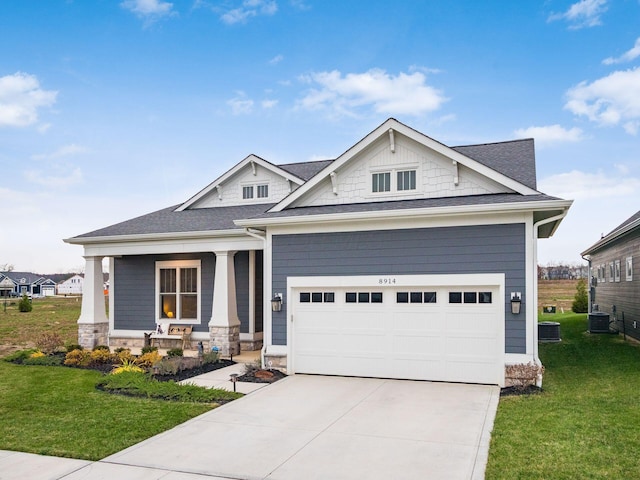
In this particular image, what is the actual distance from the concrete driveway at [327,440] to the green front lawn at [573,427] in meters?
0.29

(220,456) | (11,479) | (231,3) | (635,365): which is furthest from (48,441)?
(231,3)

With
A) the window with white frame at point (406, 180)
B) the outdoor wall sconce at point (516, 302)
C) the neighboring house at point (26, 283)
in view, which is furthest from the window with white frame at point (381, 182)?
the neighboring house at point (26, 283)

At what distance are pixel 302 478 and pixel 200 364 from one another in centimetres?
747

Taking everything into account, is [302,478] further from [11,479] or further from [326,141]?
[326,141]

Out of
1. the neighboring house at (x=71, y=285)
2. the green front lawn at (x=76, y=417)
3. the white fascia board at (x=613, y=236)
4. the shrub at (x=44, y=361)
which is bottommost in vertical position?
the neighboring house at (x=71, y=285)

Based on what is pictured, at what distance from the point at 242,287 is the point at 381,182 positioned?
563 cm

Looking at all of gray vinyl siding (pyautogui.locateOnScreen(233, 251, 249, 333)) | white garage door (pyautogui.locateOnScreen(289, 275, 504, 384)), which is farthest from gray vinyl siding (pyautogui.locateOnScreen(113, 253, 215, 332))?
white garage door (pyautogui.locateOnScreen(289, 275, 504, 384))

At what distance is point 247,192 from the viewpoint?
55.5ft

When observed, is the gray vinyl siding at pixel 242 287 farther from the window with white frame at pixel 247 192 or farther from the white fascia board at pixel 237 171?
the white fascia board at pixel 237 171

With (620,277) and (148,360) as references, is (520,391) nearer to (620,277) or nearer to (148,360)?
(148,360)

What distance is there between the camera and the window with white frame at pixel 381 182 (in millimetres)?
11883

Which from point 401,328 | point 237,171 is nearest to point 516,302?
point 401,328

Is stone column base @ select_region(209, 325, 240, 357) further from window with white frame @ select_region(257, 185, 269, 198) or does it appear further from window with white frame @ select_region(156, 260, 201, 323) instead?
window with white frame @ select_region(257, 185, 269, 198)

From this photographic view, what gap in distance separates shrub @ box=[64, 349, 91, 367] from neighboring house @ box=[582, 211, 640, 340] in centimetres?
1525
